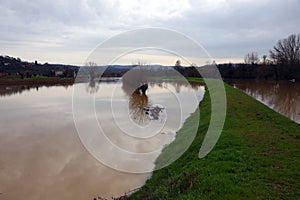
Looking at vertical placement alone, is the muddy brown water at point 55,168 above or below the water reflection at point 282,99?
below

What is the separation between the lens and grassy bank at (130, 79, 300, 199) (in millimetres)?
4844

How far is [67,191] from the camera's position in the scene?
707cm

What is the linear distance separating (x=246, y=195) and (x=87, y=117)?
12869mm

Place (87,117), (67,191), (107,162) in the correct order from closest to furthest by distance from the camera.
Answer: (67,191)
(107,162)
(87,117)

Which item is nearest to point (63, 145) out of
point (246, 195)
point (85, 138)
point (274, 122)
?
point (85, 138)

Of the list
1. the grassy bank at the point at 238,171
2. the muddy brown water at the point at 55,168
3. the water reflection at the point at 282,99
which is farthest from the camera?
the water reflection at the point at 282,99

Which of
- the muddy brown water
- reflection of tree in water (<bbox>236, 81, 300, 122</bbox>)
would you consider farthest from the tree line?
the muddy brown water

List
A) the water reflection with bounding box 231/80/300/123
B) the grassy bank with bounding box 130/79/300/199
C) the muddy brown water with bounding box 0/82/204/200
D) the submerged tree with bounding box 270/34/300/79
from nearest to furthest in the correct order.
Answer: the grassy bank with bounding box 130/79/300/199 < the muddy brown water with bounding box 0/82/204/200 < the water reflection with bounding box 231/80/300/123 < the submerged tree with bounding box 270/34/300/79

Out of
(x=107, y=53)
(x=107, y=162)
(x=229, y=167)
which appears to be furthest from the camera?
(x=107, y=162)

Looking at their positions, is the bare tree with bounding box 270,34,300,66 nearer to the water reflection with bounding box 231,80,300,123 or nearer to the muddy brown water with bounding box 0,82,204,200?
the water reflection with bounding box 231,80,300,123

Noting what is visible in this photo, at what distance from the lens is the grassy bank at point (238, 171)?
4.84 metres

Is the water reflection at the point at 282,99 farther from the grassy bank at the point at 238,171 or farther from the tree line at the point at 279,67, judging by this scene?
the tree line at the point at 279,67

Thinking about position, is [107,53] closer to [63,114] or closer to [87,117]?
[87,117]

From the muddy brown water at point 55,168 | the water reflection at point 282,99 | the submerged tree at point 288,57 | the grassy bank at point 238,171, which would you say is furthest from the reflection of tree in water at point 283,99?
the submerged tree at point 288,57
